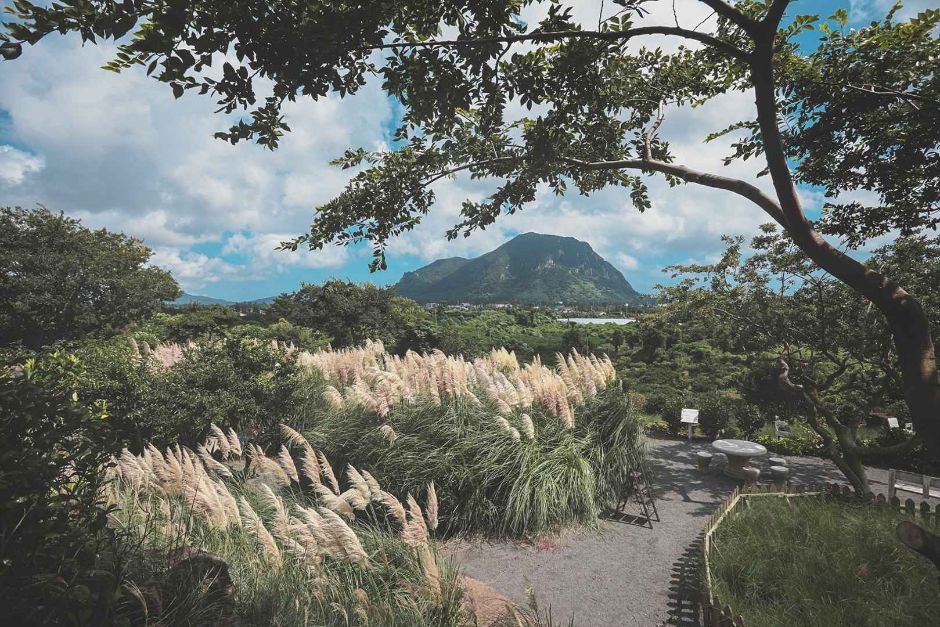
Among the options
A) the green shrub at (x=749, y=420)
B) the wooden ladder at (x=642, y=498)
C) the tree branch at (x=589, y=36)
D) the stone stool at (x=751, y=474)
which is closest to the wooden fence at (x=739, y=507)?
the wooden ladder at (x=642, y=498)

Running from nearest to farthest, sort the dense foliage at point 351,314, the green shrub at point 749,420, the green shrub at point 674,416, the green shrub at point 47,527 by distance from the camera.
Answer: the green shrub at point 47,527, the green shrub at point 749,420, the green shrub at point 674,416, the dense foliage at point 351,314

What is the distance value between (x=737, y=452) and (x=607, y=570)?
17.6ft

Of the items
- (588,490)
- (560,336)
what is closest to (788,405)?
(588,490)

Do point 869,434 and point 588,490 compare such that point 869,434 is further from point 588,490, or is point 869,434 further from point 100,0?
point 100,0

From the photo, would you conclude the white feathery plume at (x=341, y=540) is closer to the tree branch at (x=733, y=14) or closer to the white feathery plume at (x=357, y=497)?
the white feathery plume at (x=357, y=497)

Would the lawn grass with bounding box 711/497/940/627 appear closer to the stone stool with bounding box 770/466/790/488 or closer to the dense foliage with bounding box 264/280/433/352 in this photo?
the stone stool with bounding box 770/466/790/488

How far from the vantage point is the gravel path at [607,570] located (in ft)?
13.1

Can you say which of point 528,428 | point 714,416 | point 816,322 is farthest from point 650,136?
point 714,416

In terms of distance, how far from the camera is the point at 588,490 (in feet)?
18.1

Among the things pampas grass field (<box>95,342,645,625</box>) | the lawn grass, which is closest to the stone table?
the lawn grass

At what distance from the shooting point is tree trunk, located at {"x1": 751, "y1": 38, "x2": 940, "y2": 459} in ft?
7.37

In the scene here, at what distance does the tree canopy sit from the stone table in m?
30.8

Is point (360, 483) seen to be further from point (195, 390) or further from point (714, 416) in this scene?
point (714, 416)

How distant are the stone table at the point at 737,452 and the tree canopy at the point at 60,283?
101 ft
